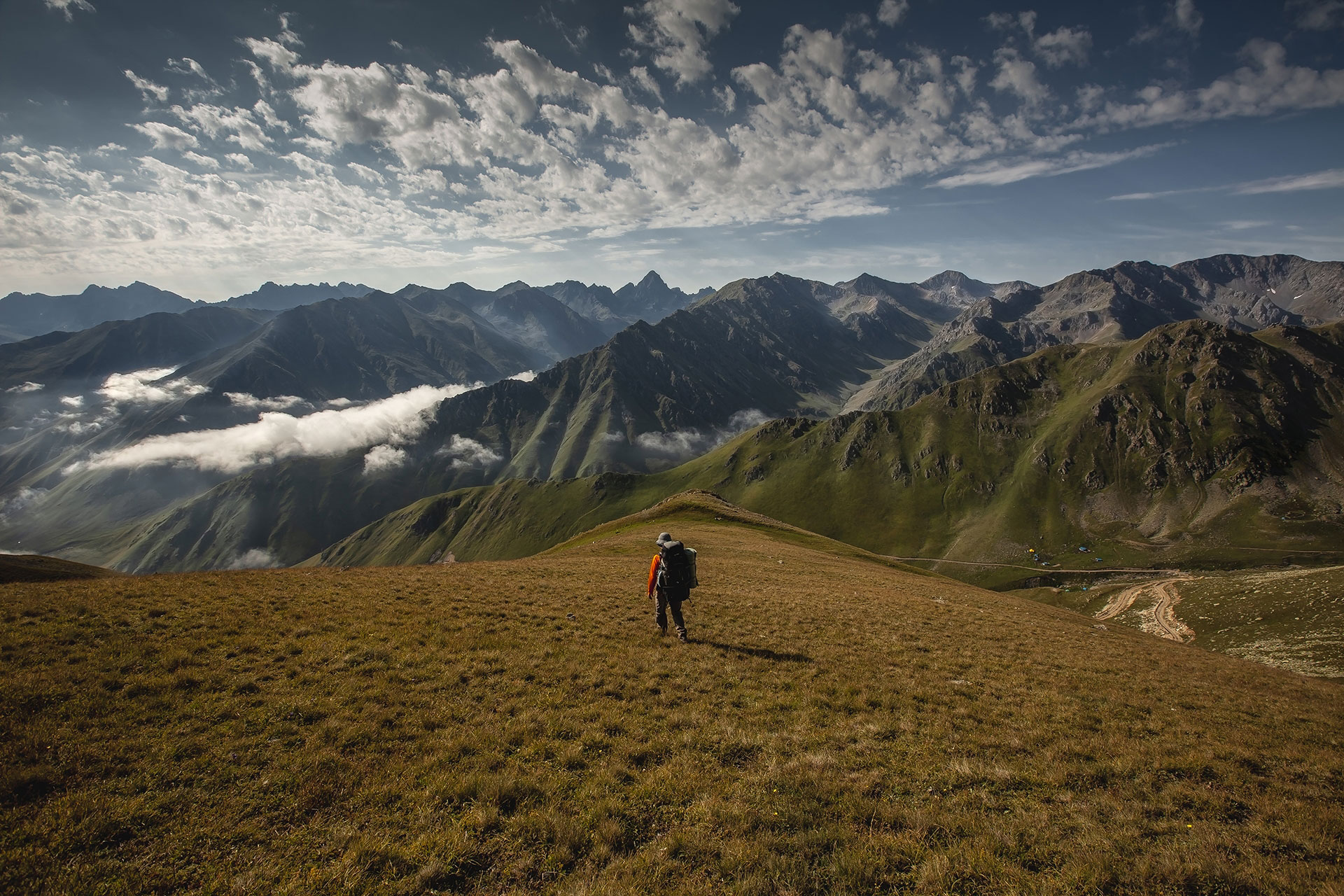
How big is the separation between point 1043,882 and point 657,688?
377 inches

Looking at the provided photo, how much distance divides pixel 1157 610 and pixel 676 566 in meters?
132

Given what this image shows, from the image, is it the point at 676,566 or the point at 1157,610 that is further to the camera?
the point at 1157,610

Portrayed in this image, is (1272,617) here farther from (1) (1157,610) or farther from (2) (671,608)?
(2) (671,608)

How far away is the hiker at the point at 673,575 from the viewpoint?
66.1ft

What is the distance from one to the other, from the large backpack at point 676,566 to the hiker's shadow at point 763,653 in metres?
2.46

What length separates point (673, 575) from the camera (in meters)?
20.4

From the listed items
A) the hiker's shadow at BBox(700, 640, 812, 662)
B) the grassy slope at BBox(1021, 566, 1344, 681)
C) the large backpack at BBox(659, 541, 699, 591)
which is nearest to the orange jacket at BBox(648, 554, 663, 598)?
the large backpack at BBox(659, 541, 699, 591)

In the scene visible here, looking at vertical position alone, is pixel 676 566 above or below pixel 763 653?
above

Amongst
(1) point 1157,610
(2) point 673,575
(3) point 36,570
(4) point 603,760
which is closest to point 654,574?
(2) point 673,575

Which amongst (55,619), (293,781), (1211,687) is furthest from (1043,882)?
(55,619)

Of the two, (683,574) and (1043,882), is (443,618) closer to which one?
(683,574)

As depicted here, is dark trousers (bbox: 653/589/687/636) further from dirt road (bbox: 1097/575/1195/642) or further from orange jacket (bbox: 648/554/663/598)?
dirt road (bbox: 1097/575/1195/642)

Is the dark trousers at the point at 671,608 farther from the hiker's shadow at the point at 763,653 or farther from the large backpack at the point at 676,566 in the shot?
the hiker's shadow at the point at 763,653

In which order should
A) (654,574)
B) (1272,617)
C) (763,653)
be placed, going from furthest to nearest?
(1272,617) < (654,574) < (763,653)
